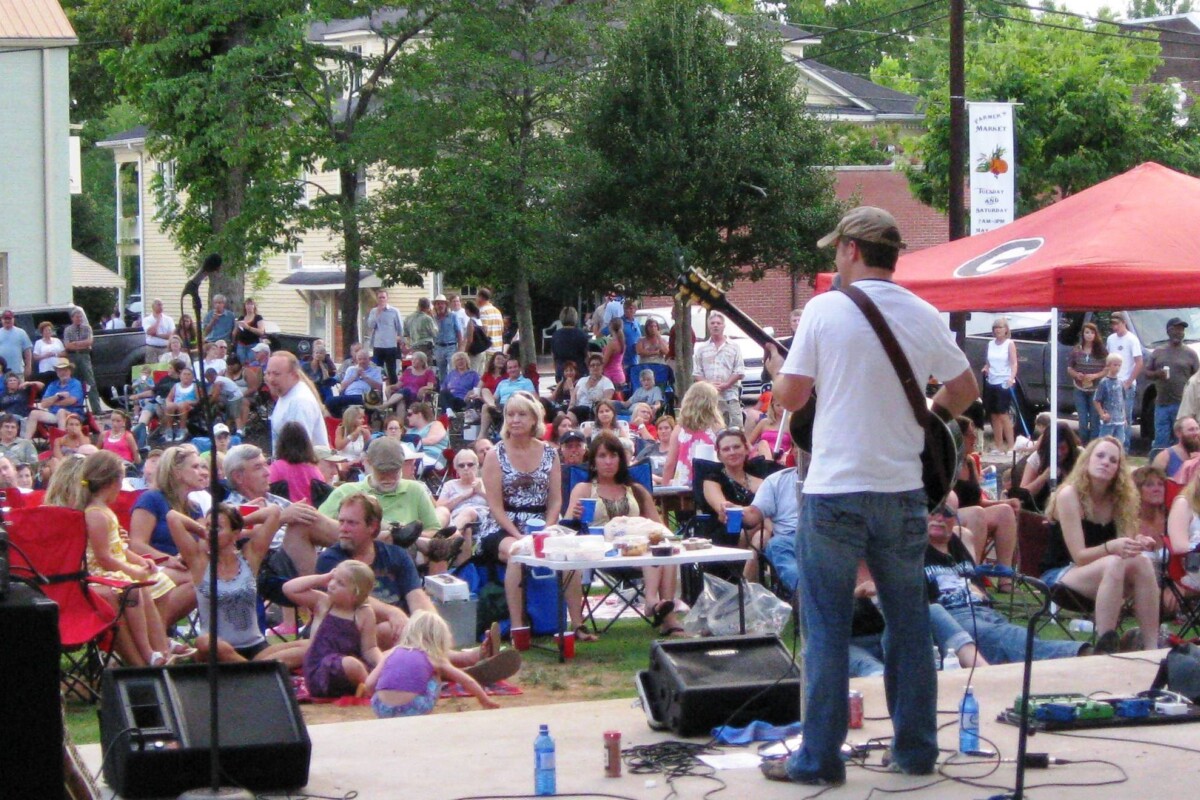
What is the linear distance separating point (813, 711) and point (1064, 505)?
399 centimetres

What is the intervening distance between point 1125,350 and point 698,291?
13.6m

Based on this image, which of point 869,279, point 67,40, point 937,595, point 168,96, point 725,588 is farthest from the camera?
point 67,40

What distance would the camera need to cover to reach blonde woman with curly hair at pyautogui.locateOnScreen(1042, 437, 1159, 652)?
25.0 ft

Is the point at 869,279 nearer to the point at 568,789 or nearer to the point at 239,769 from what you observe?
the point at 568,789

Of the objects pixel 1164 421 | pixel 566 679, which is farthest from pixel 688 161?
pixel 566 679

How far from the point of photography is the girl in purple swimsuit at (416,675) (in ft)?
22.2

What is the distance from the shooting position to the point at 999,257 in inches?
398

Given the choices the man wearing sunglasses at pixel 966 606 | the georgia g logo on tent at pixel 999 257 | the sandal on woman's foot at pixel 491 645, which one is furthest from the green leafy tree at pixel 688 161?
the man wearing sunglasses at pixel 966 606

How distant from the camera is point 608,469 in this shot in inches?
361

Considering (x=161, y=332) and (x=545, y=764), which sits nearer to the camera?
(x=545, y=764)

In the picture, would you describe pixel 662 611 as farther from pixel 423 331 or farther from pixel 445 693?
pixel 423 331

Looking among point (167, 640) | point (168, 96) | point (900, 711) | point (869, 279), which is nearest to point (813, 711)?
point (900, 711)

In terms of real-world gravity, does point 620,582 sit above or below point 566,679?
above

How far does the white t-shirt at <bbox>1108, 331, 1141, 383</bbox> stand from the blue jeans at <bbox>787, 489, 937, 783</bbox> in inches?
521
